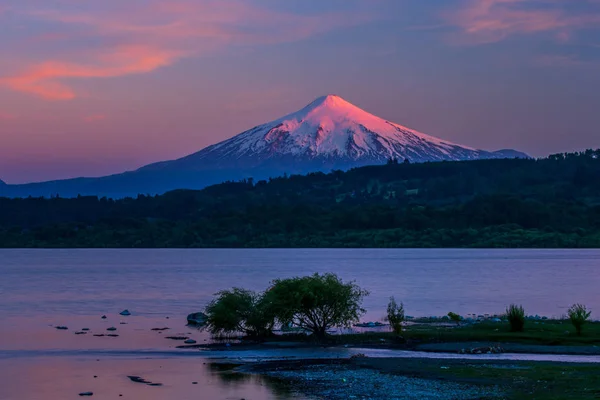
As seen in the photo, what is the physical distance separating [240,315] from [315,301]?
4.53m

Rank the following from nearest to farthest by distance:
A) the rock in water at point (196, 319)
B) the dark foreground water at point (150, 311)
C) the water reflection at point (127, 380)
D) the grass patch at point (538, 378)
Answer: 1. the grass patch at point (538, 378)
2. the water reflection at point (127, 380)
3. the dark foreground water at point (150, 311)
4. the rock in water at point (196, 319)

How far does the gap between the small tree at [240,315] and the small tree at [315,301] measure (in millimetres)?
1521

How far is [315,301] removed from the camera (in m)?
44.5

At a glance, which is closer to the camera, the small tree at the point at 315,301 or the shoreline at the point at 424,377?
→ the shoreline at the point at 424,377

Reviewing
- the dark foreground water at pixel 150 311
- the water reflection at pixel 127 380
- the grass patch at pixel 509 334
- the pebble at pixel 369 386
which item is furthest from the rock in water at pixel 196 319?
the pebble at pixel 369 386

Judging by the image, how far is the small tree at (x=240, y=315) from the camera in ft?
153

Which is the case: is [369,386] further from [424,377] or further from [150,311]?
[150,311]

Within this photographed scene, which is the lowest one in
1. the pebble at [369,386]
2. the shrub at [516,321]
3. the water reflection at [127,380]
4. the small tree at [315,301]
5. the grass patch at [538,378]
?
the water reflection at [127,380]

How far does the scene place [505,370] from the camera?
33.2m

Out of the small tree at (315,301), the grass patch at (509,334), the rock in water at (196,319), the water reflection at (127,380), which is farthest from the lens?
the rock in water at (196,319)

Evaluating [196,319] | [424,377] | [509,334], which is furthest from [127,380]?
[196,319]

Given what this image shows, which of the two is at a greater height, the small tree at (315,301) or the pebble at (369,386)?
the small tree at (315,301)

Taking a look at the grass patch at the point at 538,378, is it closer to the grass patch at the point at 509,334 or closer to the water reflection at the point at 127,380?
the water reflection at the point at 127,380

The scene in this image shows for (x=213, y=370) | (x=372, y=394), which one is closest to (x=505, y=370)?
(x=372, y=394)
